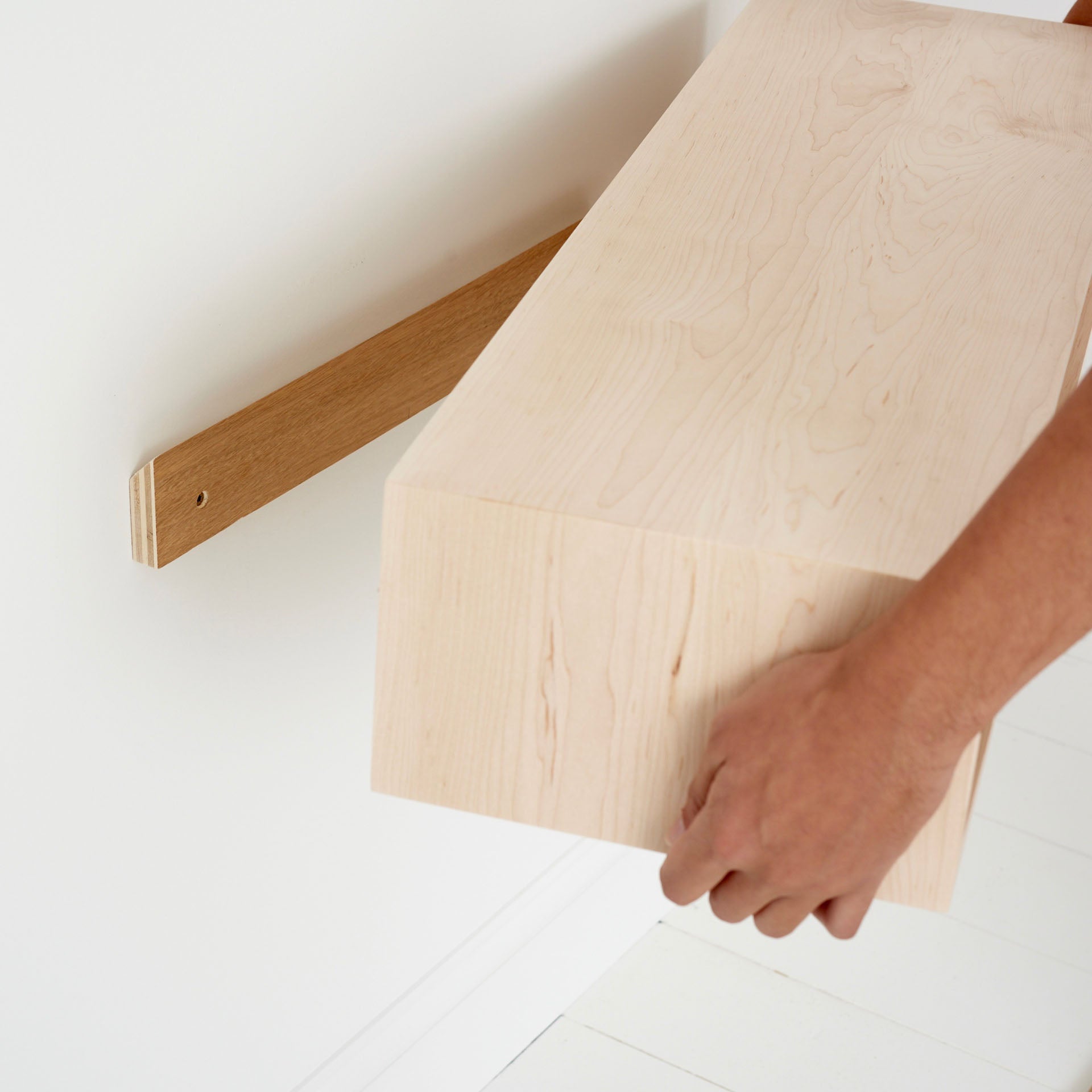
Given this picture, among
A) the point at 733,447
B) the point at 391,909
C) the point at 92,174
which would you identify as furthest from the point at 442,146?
→ the point at 391,909

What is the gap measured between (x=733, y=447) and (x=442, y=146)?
1.42 ft

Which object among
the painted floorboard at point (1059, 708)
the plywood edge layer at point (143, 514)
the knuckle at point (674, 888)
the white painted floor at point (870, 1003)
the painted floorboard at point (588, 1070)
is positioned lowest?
the painted floorboard at point (588, 1070)

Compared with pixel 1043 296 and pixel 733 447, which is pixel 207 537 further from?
pixel 1043 296

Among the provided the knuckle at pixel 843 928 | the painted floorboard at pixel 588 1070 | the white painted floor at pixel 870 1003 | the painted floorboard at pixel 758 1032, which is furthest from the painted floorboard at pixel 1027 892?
the knuckle at pixel 843 928

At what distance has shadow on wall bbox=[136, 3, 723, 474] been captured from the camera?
0.78 metres

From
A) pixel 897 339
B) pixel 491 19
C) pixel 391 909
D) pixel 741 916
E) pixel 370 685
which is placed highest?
pixel 491 19

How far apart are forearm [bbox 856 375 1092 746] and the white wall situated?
45cm

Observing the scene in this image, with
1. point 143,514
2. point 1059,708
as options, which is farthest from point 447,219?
point 1059,708

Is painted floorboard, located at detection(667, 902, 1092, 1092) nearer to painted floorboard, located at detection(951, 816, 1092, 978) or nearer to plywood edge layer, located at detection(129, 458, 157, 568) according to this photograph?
painted floorboard, located at detection(951, 816, 1092, 978)

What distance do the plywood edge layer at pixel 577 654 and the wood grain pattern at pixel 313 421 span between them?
21 cm

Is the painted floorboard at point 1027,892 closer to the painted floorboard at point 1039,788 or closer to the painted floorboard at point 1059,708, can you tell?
the painted floorboard at point 1039,788

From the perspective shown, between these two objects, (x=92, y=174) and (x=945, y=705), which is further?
(x=92, y=174)

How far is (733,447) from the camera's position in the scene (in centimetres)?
59

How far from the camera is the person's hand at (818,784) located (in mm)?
529
